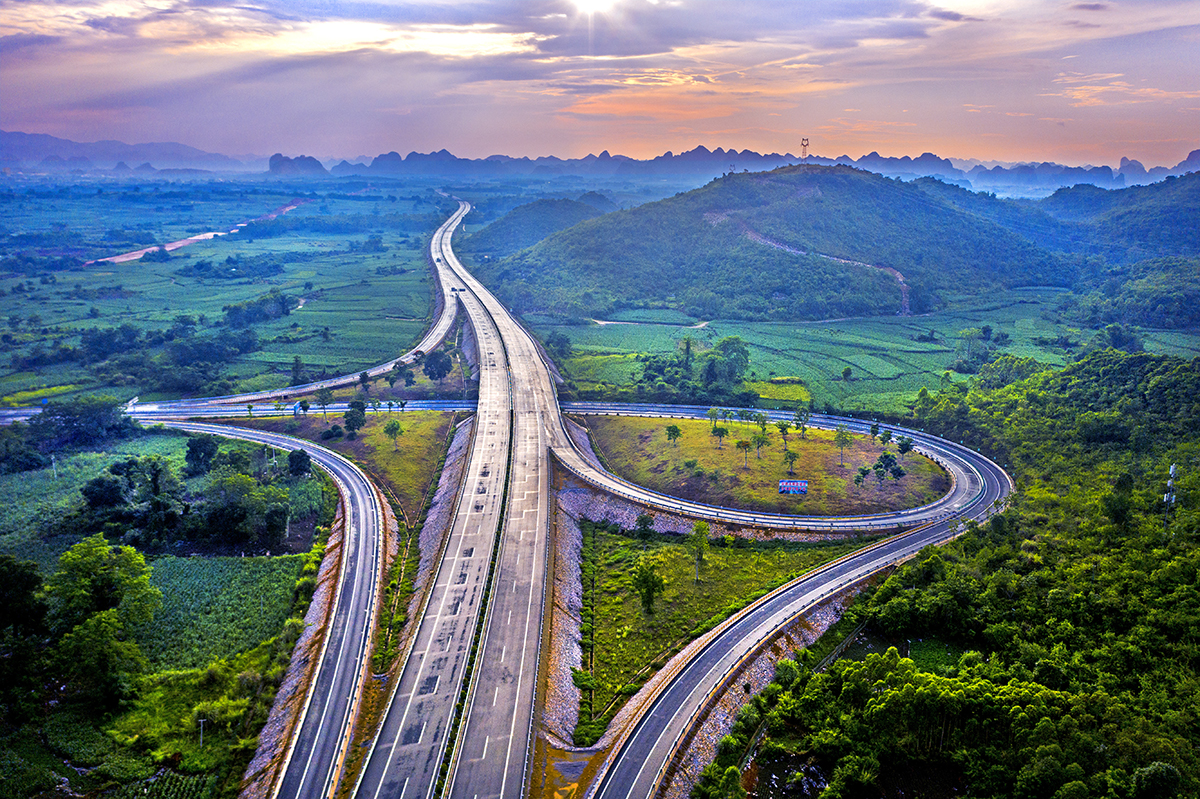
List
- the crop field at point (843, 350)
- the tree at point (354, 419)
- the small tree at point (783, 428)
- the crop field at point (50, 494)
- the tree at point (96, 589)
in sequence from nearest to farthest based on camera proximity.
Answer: the tree at point (96, 589)
the crop field at point (50, 494)
the small tree at point (783, 428)
the tree at point (354, 419)
the crop field at point (843, 350)

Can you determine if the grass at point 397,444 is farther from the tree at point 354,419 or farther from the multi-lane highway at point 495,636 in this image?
the multi-lane highway at point 495,636

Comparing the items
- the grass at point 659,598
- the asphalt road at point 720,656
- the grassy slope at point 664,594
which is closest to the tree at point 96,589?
the grass at point 659,598

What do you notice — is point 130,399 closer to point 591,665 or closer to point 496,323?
point 496,323

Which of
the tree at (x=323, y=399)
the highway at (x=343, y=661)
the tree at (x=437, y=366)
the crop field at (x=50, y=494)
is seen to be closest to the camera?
the highway at (x=343, y=661)

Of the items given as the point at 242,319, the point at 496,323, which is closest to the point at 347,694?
the point at 496,323

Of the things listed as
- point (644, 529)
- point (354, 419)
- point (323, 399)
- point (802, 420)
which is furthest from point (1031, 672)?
point (323, 399)

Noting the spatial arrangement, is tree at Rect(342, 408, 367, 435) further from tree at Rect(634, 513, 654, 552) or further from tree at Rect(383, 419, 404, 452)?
tree at Rect(634, 513, 654, 552)
